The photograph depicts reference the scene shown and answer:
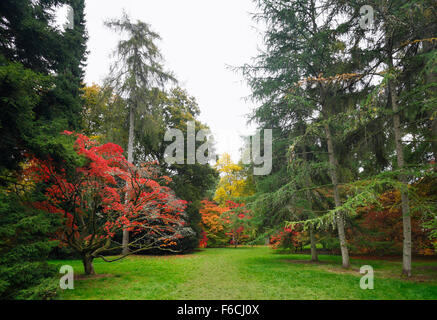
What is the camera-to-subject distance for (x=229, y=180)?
20875 mm

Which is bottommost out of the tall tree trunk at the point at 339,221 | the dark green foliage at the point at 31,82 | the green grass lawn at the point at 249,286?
the green grass lawn at the point at 249,286

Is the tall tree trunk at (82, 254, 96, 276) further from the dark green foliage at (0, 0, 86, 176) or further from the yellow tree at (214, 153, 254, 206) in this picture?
the yellow tree at (214, 153, 254, 206)

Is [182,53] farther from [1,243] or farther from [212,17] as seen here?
[1,243]

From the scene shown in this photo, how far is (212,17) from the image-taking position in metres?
14.9

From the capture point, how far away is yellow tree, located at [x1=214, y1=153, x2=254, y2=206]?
19562mm

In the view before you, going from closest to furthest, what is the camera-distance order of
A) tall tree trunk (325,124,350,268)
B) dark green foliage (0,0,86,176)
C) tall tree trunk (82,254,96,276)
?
1. dark green foliage (0,0,86,176)
2. tall tree trunk (82,254,96,276)
3. tall tree trunk (325,124,350,268)

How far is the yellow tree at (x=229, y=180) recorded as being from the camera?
64.2 feet

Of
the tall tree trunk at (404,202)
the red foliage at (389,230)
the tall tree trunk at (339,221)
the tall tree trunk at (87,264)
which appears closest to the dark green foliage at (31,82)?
the tall tree trunk at (87,264)

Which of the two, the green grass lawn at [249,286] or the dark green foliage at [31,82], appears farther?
the green grass lawn at [249,286]

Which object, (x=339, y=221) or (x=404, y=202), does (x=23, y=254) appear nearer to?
(x=339, y=221)

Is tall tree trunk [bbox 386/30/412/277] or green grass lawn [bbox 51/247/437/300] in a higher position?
tall tree trunk [bbox 386/30/412/277]

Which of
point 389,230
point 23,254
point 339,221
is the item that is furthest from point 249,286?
point 389,230

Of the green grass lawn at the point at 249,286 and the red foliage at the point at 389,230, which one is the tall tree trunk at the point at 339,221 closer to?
the green grass lawn at the point at 249,286

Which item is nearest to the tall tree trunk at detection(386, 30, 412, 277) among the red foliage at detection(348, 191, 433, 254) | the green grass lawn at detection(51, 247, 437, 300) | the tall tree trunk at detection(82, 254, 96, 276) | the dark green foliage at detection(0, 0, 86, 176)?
the green grass lawn at detection(51, 247, 437, 300)
